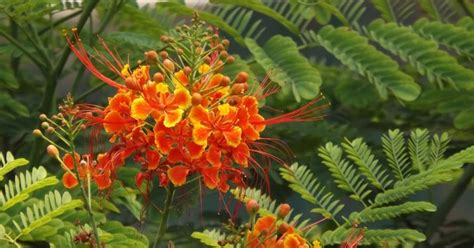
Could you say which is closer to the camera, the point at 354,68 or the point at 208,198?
the point at 354,68

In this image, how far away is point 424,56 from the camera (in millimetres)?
3029

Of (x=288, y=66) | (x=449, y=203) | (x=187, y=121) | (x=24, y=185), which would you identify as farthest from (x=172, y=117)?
(x=449, y=203)

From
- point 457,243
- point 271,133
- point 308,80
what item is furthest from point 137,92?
point 457,243

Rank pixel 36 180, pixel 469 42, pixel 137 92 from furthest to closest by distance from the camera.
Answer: pixel 469 42 < pixel 36 180 < pixel 137 92

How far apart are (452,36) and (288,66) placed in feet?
1.70

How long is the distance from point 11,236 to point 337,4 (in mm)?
1582

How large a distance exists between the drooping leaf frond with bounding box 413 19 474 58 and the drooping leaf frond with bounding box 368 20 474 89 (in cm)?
7

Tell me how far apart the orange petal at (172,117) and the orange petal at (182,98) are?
1 centimetres

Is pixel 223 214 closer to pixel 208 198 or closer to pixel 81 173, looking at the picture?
pixel 208 198

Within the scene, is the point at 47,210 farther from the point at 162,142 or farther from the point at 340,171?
the point at 340,171

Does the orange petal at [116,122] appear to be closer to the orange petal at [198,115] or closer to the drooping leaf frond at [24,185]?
the orange petal at [198,115]

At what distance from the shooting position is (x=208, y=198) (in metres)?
3.59

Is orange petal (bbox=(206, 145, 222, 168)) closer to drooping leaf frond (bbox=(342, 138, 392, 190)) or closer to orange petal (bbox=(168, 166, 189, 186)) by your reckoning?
orange petal (bbox=(168, 166, 189, 186))

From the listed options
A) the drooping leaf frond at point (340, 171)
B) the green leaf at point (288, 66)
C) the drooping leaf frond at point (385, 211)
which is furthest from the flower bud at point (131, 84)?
the green leaf at point (288, 66)
